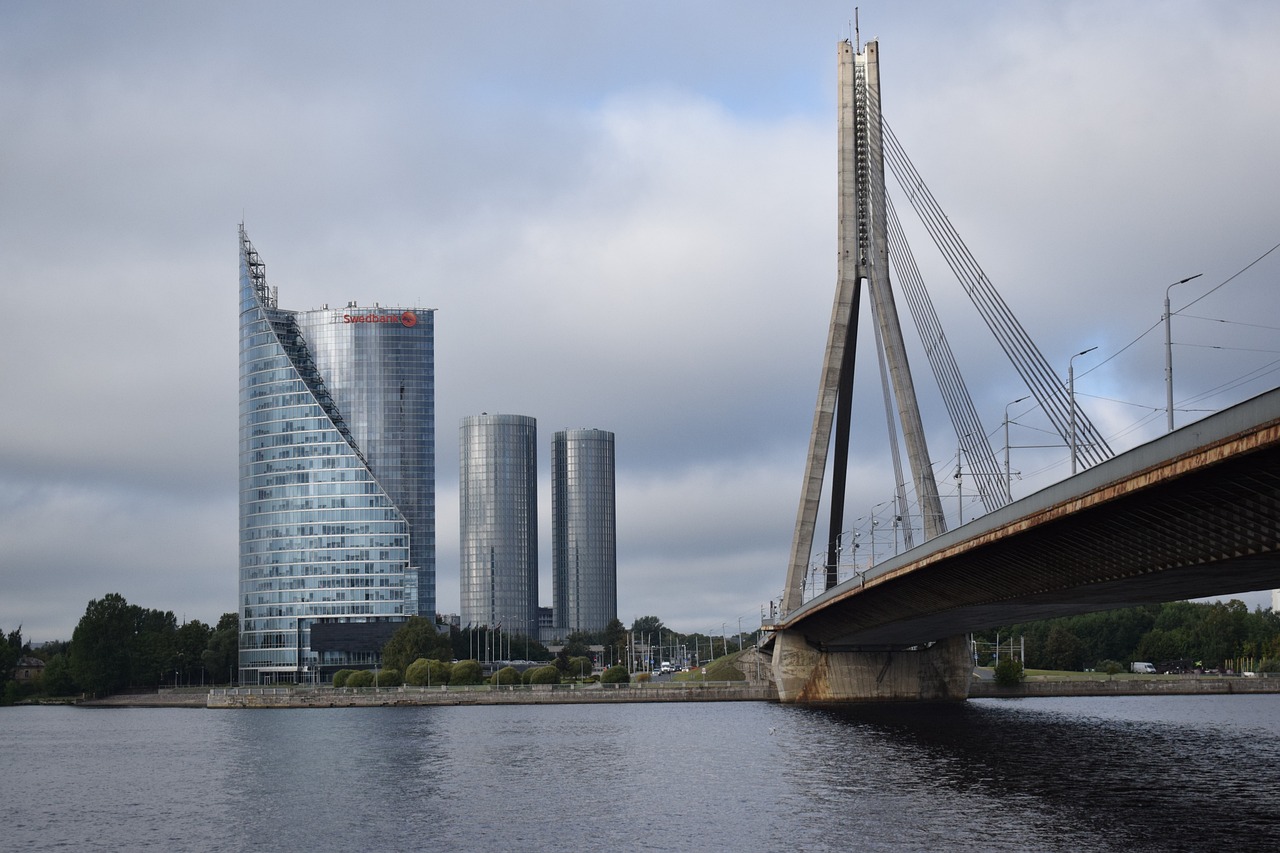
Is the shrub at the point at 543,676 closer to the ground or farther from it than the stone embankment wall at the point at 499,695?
farther from it

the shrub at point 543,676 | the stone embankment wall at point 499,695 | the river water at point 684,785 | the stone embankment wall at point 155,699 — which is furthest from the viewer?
the stone embankment wall at point 155,699

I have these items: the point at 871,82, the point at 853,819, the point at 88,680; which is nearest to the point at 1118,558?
the point at 853,819

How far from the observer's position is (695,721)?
90.6m

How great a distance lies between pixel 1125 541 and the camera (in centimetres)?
4375

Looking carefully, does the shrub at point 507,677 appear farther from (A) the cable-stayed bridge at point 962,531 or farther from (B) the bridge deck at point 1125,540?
(B) the bridge deck at point 1125,540

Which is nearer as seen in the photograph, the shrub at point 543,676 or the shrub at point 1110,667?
the shrub at point 543,676

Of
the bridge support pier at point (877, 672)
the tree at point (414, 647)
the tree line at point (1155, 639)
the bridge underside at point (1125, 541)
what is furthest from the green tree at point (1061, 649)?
the bridge underside at point (1125, 541)

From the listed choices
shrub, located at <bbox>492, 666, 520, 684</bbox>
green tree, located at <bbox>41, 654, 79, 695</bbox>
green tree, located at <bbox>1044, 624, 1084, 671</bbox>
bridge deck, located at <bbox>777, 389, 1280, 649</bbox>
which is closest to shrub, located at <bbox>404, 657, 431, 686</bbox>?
shrub, located at <bbox>492, 666, 520, 684</bbox>

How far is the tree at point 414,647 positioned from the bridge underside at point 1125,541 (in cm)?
9738

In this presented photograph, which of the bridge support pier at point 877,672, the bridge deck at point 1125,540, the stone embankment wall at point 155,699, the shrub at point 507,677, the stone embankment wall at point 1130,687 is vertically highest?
the bridge deck at point 1125,540

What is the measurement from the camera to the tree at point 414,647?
544ft

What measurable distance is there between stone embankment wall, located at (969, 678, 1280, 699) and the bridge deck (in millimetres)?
48677

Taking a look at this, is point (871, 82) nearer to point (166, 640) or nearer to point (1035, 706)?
point (1035, 706)

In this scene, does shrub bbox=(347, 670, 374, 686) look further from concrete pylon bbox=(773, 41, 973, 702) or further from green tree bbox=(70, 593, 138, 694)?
concrete pylon bbox=(773, 41, 973, 702)
